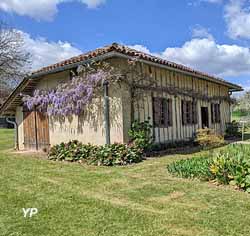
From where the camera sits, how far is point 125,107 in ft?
37.2

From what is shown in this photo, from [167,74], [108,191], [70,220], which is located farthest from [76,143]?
[70,220]

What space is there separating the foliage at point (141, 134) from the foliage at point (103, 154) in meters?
0.34

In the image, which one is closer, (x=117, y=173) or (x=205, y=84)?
(x=117, y=173)

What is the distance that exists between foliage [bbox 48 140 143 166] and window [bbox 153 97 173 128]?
247 centimetres

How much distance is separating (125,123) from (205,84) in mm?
7529

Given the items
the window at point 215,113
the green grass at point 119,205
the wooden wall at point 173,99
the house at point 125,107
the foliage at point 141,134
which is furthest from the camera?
the window at point 215,113

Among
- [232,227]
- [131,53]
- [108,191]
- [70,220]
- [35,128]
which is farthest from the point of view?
[35,128]

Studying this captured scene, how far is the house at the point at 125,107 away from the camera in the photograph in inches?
447

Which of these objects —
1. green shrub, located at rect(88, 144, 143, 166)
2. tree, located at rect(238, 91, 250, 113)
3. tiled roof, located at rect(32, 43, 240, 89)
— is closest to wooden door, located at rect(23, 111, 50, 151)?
tiled roof, located at rect(32, 43, 240, 89)

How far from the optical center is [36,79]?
14.4 metres

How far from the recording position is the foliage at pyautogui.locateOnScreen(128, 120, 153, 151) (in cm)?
1099

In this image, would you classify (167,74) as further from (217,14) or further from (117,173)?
(117,173)

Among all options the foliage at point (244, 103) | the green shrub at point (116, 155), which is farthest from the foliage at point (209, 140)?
the foliage at point (244, 103)

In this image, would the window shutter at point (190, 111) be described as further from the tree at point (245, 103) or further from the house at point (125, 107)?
the tree at point (245, 103)
